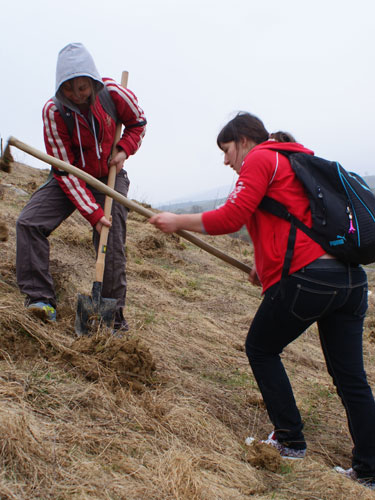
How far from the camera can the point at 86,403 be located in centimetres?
279

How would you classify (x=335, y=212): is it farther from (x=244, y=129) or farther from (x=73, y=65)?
(x=73, y=65)

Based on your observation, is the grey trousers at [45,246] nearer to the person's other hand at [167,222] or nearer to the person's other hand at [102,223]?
the person's other hand at [102,223]

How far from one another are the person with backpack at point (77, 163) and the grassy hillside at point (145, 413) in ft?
1.19

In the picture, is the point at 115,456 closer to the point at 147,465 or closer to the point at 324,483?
the point at 147,465

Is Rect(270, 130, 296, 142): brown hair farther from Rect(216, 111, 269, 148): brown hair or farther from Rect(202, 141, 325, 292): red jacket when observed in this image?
Rect(202, 141, 325, 292): red jacket

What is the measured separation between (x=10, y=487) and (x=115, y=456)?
1.92ft

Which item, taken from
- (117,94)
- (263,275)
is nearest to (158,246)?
(117,94)

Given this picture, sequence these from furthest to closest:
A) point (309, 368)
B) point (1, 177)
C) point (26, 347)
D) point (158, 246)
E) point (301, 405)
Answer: point (1, 177)
point (158, 246)
point (309, 368)
point (301, 405)
point (26, 347)

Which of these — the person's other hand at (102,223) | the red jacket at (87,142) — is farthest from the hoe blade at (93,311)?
the red jacket at (87,142)

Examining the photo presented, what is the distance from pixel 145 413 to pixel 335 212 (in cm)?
168

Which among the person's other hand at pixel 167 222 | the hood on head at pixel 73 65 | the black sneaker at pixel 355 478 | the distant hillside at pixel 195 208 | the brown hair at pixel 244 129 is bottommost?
the distant hillside at pixel 195 208

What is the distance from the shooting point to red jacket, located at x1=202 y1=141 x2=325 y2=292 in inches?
97.0

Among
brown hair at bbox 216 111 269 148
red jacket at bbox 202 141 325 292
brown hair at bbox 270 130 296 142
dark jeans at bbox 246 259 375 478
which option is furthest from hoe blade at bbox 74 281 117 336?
brown hair at bbox 270 130 296 142

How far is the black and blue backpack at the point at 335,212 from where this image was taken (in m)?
2.36
